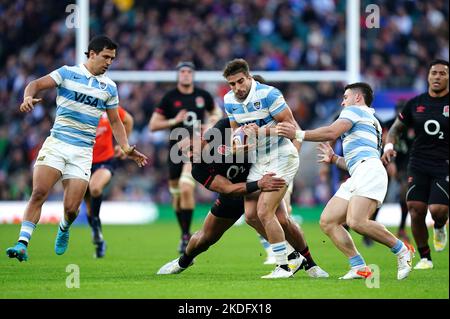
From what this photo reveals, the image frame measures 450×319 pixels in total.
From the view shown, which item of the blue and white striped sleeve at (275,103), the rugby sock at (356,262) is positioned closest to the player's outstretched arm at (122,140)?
the blue and white striped sleeve at (275,103)

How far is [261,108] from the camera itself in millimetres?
10617

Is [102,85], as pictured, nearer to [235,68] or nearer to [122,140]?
[122,140]

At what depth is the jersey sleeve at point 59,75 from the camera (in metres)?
11.0

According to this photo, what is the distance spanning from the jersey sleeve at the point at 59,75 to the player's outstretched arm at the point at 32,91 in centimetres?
5

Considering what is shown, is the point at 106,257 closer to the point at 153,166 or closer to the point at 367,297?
→ the point at 367,297

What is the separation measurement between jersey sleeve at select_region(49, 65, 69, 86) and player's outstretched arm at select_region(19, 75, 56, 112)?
0.18 feet

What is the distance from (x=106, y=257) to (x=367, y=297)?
6.33 m

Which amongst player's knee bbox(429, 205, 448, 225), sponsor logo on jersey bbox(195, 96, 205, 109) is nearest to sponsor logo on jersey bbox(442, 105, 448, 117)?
player's knee bbox(429, 205, 448, 225)

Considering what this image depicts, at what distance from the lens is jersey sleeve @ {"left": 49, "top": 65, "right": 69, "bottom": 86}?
36.2ft

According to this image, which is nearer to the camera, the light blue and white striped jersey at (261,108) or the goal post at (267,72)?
the light blue and white striped jersey at (261,108)

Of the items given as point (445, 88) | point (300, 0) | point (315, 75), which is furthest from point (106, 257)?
point (300, 0)

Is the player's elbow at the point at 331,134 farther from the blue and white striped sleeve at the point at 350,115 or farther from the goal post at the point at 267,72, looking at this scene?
the goal post at the point at 267,72

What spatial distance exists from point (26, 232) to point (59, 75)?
184 cm

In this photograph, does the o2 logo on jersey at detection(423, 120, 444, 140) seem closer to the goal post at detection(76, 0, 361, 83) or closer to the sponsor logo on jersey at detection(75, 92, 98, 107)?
the sponsor logo on jersey at detection(75, 92, 98, 107)
